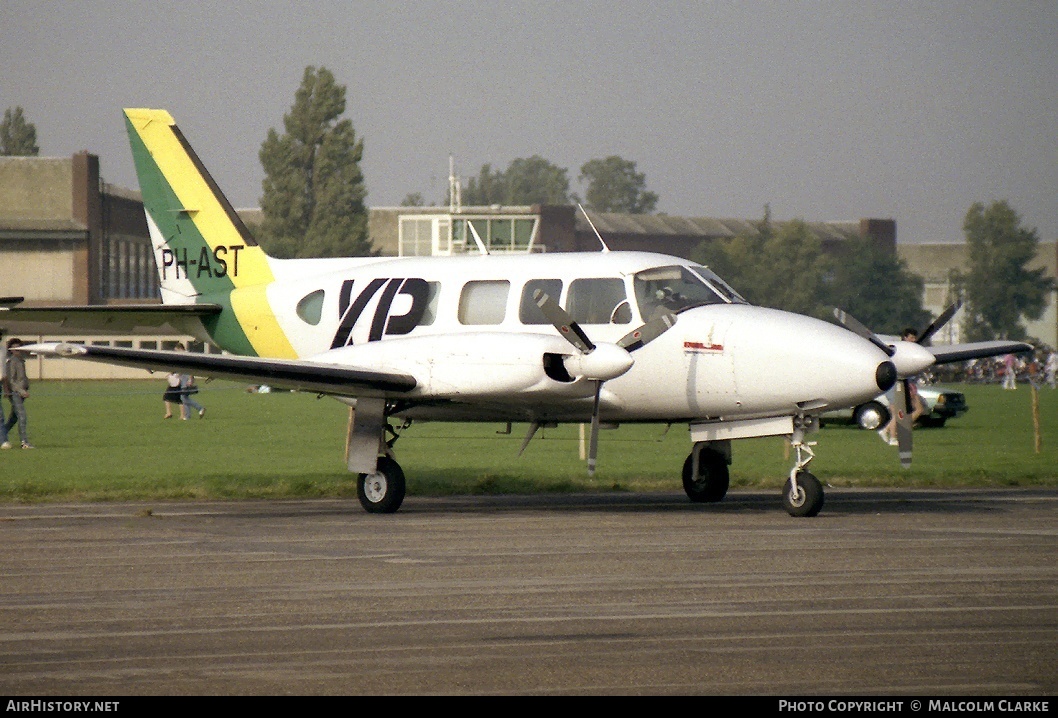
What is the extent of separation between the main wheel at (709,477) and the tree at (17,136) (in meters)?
111

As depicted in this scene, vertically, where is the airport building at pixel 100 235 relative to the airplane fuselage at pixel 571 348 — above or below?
above

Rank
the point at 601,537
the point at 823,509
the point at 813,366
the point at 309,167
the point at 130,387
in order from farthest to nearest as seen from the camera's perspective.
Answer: the point at 309,167 < the point at 130,387 < the point at 823,509 < the point at 813,366 < the point at 601,537

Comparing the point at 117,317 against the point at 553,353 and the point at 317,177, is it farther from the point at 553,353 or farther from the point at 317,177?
the point at 317,177

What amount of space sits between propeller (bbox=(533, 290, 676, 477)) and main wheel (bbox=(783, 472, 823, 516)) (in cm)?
221

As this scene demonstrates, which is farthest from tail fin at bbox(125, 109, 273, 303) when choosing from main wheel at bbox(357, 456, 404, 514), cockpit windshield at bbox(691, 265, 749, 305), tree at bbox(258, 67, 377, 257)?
tree at bbox(258, 67, 377, 257)

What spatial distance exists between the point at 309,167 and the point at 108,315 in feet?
260

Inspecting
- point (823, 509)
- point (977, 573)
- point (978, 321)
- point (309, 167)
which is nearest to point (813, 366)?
point (823, 509)

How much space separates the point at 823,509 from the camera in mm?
16328

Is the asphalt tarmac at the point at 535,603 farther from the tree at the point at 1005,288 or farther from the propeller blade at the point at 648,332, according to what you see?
the tree at the point at 1005,288

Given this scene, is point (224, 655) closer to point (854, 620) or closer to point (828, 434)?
point (854, 620)

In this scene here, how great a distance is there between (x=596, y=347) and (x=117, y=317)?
288 inches

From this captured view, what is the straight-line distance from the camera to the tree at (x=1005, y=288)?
120 metres

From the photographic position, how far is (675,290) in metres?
16.2

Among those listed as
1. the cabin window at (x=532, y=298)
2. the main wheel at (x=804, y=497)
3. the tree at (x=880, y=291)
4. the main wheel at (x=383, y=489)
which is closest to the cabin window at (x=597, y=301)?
the cabin window at (x=532, y=298)
